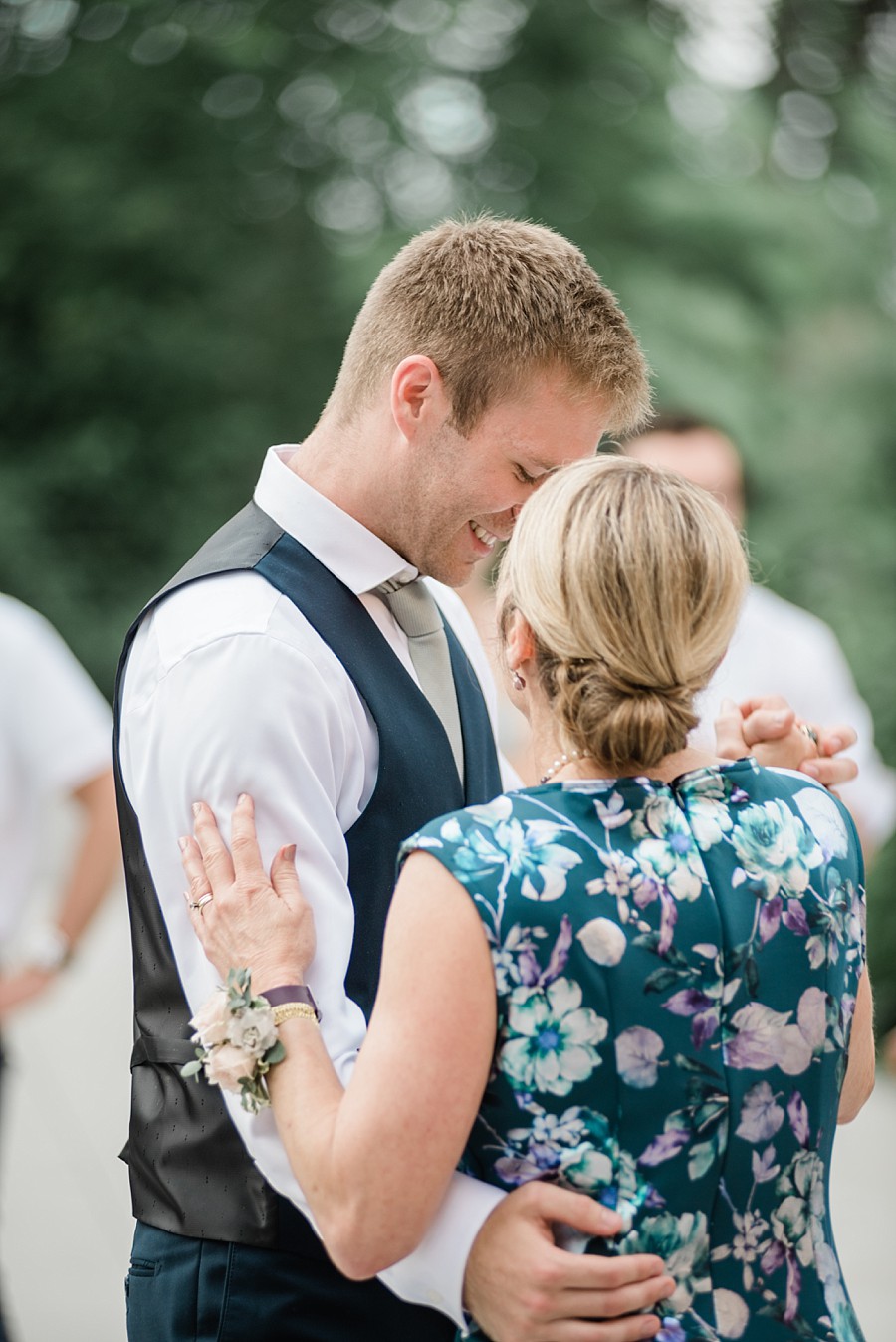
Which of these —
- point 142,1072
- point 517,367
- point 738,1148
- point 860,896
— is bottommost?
point 142,1072

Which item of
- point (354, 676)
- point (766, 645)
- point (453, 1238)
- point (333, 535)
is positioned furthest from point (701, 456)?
point (453, 1238)

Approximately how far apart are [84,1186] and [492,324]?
13.5ft

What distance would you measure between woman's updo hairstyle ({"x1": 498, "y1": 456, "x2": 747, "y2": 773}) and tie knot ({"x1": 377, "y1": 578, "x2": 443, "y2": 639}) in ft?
1.70

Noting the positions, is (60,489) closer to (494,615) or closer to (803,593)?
(803,593)

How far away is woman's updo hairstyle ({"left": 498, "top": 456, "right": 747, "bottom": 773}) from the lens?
157 centimetres

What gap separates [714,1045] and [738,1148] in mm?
114

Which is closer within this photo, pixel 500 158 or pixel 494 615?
pixel 494 615

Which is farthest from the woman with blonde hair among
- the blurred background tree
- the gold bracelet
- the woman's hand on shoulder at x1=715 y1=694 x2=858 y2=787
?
the blurred background tree

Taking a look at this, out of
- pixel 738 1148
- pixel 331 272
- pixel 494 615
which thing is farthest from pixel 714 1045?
pixel 331 272

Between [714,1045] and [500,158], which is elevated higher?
[714,1045]

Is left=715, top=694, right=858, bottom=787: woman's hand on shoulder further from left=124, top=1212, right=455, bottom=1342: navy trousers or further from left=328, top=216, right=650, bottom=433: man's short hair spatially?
left=124, top=1212, right=455, bottom=1342: navy trousers

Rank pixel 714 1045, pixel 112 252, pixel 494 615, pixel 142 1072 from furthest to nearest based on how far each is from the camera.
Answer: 1. pixel 112 252
2. pixel 142 1072
3. pixel 494 615
4. pixel 714 1045

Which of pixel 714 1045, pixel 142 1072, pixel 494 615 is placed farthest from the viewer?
pixel 142 1072

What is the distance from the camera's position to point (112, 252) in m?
13.0
